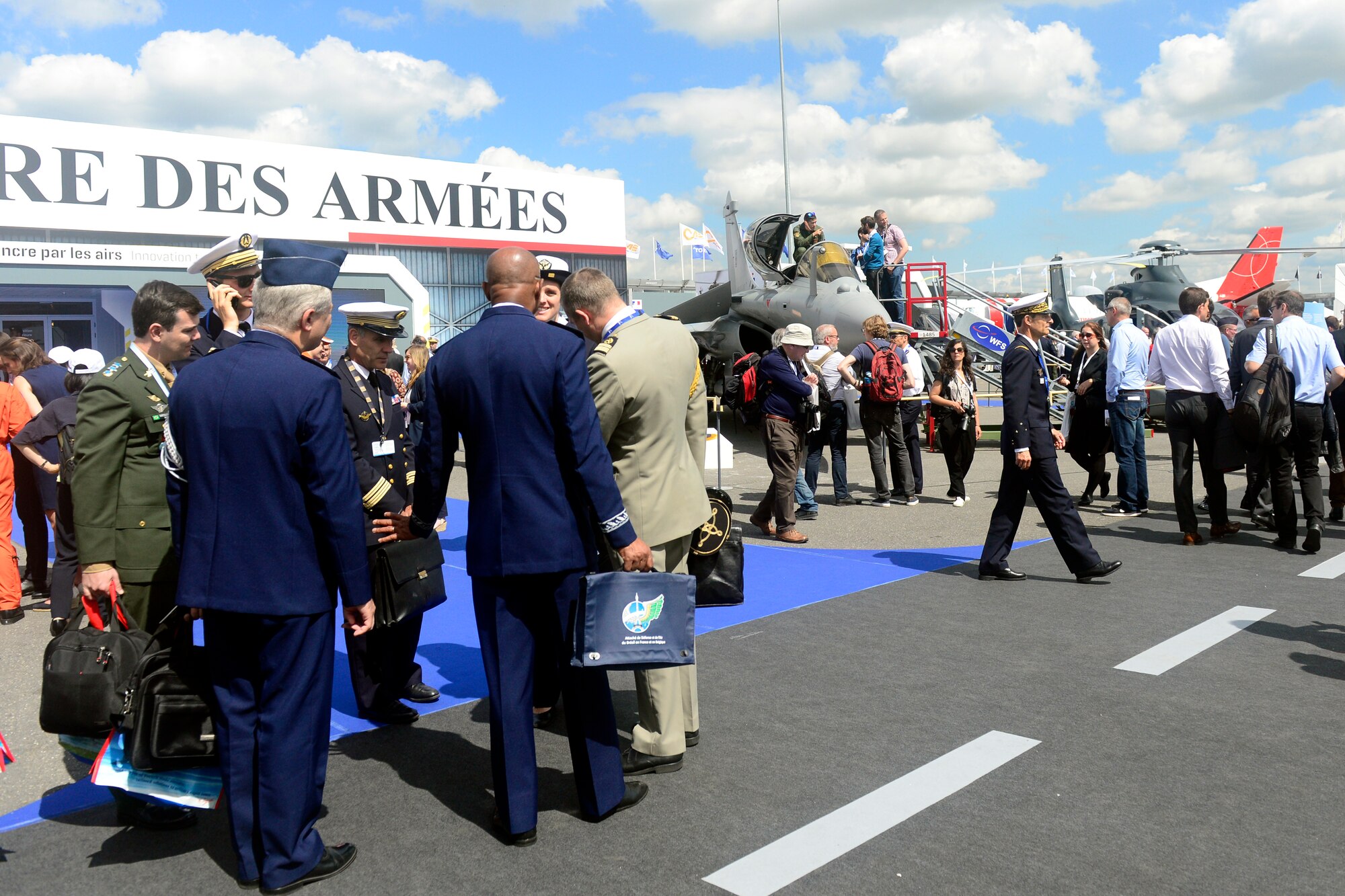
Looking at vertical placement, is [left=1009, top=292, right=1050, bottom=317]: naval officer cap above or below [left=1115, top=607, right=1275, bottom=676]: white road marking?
above

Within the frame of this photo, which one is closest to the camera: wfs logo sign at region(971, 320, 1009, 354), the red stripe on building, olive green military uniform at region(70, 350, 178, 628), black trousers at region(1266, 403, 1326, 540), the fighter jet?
olive green military uniform at region(70, 350, 178, 628)

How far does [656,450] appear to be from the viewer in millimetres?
3539

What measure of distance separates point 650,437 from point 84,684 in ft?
6.28

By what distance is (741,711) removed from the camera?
4219mm

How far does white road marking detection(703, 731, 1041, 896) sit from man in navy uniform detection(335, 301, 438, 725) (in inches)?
70.5

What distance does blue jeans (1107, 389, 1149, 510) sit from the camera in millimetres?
8922

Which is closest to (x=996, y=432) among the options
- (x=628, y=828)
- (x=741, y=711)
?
(x=741, y=711)

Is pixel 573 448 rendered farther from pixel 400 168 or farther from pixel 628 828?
pixel 400 168

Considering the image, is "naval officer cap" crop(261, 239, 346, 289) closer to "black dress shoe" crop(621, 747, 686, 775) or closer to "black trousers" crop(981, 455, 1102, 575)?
"black dress shoe" crop(621, 747, 686, 775)

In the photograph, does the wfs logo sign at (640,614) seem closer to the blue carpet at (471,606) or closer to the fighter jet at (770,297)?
the blue carpet at (471,606)

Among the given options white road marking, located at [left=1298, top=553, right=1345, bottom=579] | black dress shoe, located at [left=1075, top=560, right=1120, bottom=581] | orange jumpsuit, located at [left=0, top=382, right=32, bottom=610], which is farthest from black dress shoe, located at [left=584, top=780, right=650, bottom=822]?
white road marking, located at [left=1298, top=553, right=1345, bottom=579]

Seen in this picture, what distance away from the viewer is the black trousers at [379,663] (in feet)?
13.7

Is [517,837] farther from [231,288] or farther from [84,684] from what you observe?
[231,288]

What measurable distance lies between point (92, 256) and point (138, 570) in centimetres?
2405
